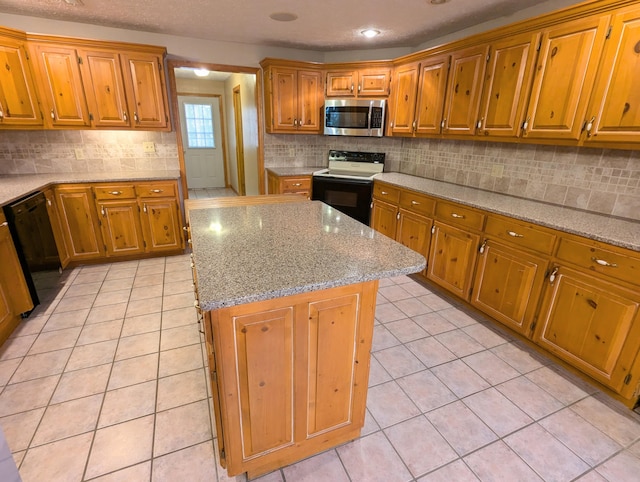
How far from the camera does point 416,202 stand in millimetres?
3082

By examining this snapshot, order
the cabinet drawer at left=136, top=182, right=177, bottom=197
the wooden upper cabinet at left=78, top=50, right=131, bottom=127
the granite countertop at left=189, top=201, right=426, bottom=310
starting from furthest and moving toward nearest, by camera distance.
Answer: the cabinet drawer at left=136, top=182, right=177, bottom=197 < the wooden upper cabinet at left=78, top=50, right=131, bottom=127 < the granite countertop at left=189, top=201, right=426, bottom=310

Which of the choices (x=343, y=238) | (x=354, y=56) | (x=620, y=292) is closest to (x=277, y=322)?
(x=343, y=238)

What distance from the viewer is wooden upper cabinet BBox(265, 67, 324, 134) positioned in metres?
3.84

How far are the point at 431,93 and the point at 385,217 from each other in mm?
1322

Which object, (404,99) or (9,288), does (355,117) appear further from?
(9,288)

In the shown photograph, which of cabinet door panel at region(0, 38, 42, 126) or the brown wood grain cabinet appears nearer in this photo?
cabinet door panel at region(0, 38, 42, 126)

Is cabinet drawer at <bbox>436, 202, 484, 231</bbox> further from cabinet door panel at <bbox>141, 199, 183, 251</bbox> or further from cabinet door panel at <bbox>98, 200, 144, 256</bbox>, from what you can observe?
cabinet door panel at <bbox>98, 200, 144, 256</bbox>

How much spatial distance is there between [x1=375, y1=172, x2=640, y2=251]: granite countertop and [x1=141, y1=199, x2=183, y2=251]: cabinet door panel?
2482mm

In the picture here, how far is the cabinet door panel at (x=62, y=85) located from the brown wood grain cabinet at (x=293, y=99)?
1901mm

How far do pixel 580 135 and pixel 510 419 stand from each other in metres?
1.79

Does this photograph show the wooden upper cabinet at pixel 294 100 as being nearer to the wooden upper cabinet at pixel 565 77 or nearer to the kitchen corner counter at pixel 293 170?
the kitchen corner counter at pixel 293 170

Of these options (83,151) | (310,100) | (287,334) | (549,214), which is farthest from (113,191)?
(549,214)

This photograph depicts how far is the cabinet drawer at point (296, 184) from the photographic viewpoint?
3943 millimetres

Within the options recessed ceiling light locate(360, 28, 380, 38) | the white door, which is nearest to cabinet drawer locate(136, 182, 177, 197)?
recessed ceiling light locate(360, 28, 380, 38)
